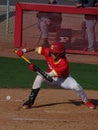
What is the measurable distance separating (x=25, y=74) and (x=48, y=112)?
4.11 meters

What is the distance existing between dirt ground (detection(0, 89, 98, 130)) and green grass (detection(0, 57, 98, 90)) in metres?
0.83

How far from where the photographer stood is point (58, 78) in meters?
11.2

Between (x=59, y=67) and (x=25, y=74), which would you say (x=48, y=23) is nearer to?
(x=25, y=74)

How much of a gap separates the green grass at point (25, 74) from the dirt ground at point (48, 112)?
829 mm

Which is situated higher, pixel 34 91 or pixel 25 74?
pixel 34 91

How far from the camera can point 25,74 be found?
49.3ft

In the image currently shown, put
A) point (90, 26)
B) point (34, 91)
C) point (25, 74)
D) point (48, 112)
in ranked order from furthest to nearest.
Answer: point (90, 26), point (25, 74), point (34, 91), point (48, 112)

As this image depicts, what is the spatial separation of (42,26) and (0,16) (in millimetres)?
8495

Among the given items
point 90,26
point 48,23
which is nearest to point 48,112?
point 90,26

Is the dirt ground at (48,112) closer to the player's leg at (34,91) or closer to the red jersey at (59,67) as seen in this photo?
the player's leg at (34,91)

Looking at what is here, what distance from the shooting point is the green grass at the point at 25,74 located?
1393 cm

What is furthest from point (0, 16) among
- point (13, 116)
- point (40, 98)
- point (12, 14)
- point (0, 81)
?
point (13, 116)

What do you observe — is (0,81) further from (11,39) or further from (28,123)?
(11,39)

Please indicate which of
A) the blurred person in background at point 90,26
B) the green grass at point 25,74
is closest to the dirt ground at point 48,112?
the green grass at point 25,74
